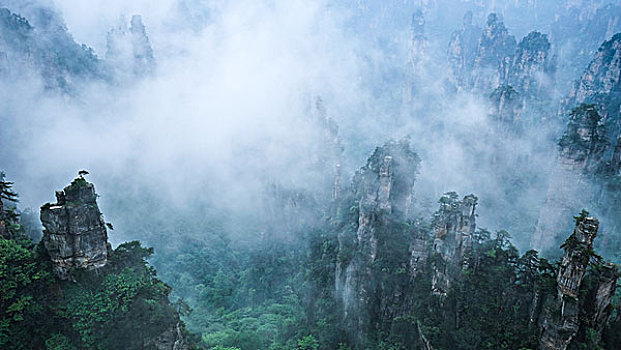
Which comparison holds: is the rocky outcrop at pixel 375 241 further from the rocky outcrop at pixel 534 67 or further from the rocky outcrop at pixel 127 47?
the rocky outcrop at pixel 127 47

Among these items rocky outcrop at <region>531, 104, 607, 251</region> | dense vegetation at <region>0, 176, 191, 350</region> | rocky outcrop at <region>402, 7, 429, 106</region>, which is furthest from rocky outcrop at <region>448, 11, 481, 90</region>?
dense vegetation at <region>0, 176, 191, 350</region>

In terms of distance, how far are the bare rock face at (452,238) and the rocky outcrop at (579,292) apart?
659 centimetres

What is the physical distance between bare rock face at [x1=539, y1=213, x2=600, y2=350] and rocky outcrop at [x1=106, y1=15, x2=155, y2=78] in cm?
7650

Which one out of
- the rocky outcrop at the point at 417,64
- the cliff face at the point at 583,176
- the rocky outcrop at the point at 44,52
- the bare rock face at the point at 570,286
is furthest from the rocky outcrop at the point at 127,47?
the bare rock face at the point at 570,286

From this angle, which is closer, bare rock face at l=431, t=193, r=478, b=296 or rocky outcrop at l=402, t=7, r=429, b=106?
bare rock face at l=431, t=193, r=478, b=296

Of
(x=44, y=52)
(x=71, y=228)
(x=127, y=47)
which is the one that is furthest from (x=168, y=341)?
(x=127, y=47)

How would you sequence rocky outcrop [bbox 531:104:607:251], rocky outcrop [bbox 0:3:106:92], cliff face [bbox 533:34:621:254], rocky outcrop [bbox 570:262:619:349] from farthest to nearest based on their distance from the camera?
rocky outcrop [bbox 0:3:106:92] < rocky outcrop [bbox 531:104:607:251] < cliff face [bbox 533:34:621:254] < rocky outcrop [bbox 570:262:619:349]

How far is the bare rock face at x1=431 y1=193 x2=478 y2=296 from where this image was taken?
25.3 metres

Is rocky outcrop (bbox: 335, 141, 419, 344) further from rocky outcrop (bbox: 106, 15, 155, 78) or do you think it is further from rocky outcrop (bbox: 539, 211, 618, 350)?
rocky outcrop (bbox: 106, 15, 155, 78)

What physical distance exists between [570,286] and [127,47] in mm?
78218

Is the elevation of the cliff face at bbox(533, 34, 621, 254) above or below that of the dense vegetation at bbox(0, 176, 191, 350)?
above

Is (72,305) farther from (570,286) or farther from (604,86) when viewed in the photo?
(604,86)

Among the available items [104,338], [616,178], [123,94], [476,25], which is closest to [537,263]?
[616,178]

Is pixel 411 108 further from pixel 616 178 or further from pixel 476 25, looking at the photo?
pixel 616 178
